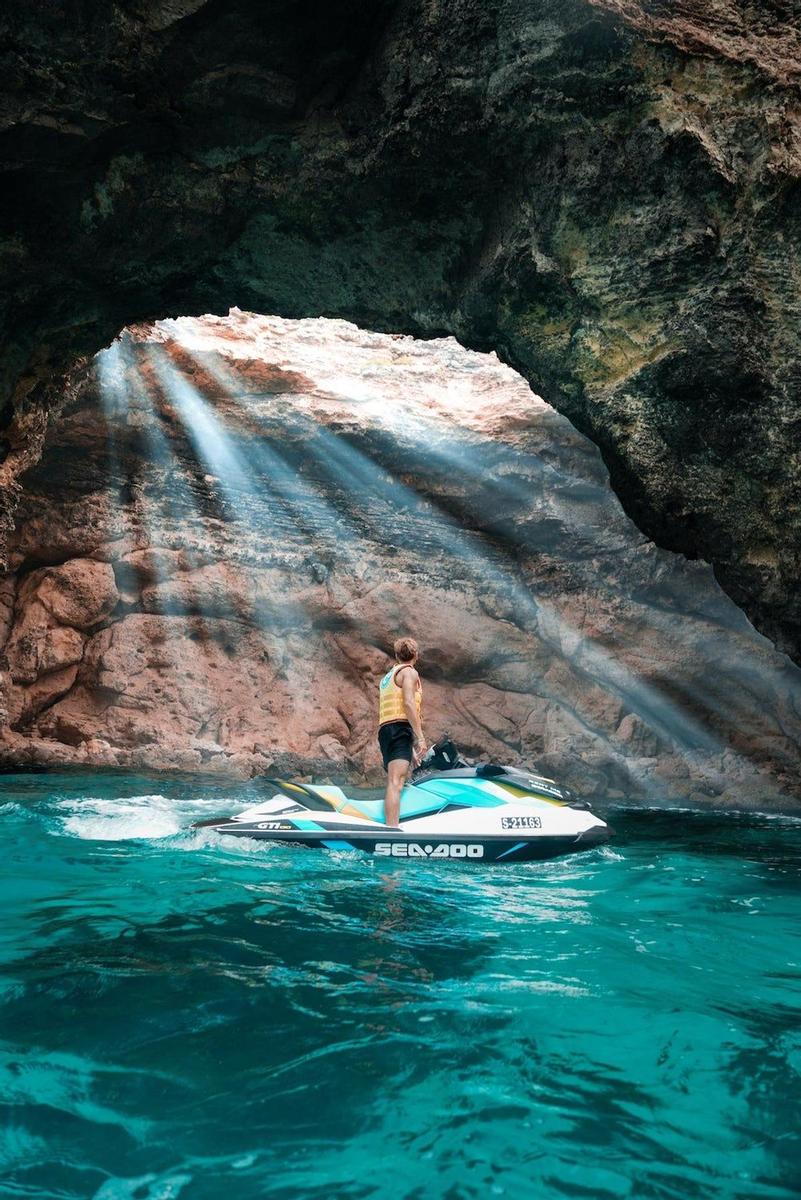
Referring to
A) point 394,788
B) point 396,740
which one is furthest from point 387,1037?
point 396,740

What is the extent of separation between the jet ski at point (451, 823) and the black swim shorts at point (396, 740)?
288 mm

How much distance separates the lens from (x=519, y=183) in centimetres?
568

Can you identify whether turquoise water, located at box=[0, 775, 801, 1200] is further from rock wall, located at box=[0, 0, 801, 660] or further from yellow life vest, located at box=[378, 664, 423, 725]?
rock wall, located at box=[0, 0, 801, 660]

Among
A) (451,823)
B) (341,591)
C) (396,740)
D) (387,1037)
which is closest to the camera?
(387,1037)

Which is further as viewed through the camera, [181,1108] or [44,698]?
[44,698]

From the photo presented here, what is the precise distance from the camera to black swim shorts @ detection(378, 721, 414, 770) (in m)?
6.33

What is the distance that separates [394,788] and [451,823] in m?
0.48

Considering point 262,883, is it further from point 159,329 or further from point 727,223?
point 159,329

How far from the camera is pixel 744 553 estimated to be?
228 inches

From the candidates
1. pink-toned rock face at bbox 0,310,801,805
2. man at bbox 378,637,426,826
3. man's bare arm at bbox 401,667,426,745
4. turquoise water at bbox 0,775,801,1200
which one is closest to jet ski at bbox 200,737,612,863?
man at bbox 378,637,426,826

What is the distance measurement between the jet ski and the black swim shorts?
0.29m

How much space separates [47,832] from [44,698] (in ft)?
22.9

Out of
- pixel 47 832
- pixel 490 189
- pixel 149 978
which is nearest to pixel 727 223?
pixel 490 189

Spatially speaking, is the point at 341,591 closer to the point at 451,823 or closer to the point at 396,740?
the point at 396,740
